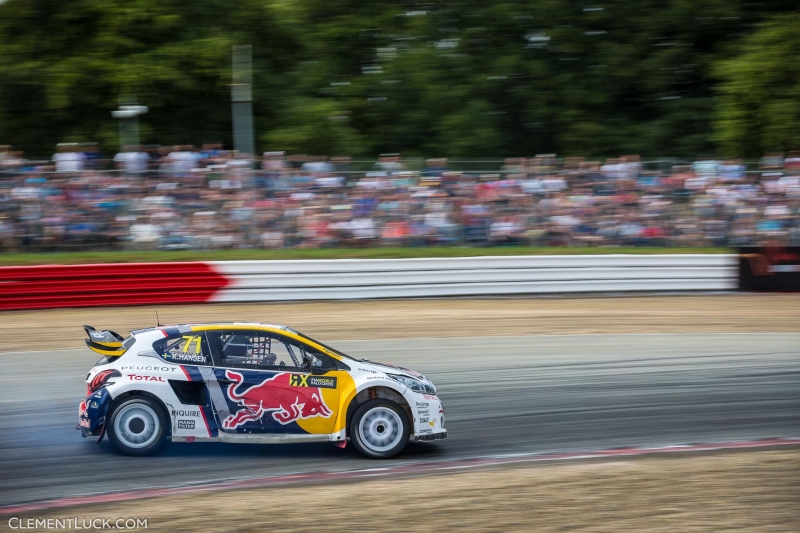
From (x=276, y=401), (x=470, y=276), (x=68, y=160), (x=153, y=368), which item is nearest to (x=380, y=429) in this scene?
(x=276, y=401)

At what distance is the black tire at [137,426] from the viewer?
7250 mm

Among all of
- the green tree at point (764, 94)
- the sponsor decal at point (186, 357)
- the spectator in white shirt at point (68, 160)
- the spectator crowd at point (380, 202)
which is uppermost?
the green tree at point (764, 94)

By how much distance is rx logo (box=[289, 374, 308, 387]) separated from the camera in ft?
24.2

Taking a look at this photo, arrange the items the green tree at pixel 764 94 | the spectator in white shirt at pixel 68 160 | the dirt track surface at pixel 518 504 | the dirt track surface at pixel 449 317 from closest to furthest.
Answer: the dirt track surface at pixel 518 504 < the dirt track surface at pixel 449 317 < the spectator in white shirt at pixel 68 160 < the green tree at pixel 764 94

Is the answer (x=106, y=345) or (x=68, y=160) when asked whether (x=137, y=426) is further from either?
(x=68, y=160)

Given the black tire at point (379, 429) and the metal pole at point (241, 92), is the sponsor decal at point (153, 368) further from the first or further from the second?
the metal pole at point (241, 92)

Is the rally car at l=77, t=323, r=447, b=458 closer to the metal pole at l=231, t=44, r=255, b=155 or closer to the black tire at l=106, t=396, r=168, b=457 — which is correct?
the black tire at l=106, t=396, r=168, b=457

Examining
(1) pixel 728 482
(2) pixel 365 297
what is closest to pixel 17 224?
(2) pixel 365 297

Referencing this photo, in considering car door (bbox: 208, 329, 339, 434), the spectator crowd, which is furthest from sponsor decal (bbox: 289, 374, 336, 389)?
the spectator crowd

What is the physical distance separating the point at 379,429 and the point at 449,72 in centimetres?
1857

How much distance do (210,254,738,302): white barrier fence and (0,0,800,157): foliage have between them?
763 centimetres

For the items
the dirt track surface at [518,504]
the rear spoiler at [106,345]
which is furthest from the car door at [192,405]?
the dirt track surface at [518,504]

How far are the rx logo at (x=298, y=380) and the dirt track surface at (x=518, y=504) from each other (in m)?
0.97

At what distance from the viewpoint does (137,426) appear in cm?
732
